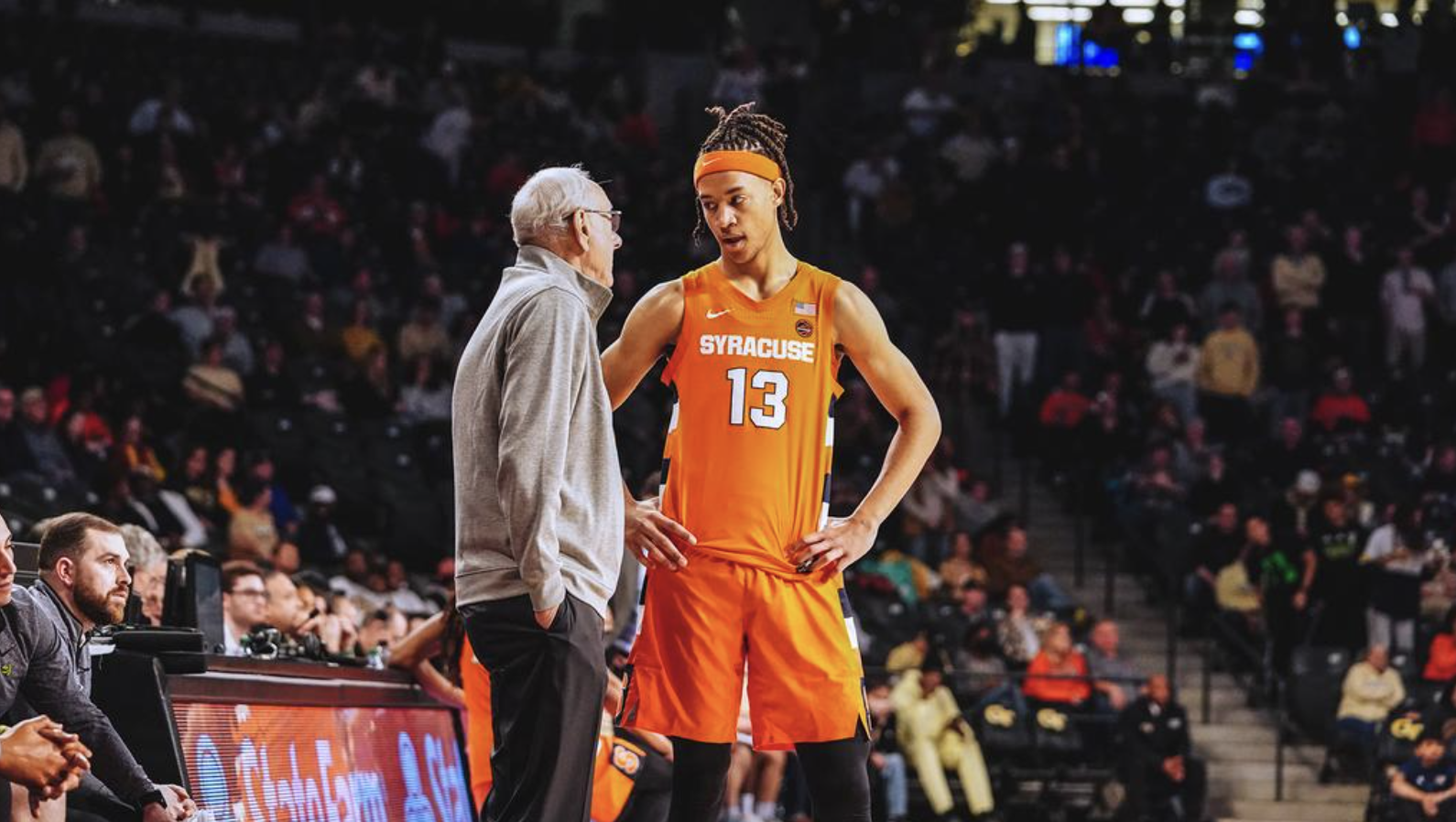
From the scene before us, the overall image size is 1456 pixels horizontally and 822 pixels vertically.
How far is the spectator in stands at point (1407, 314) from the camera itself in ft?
69.6

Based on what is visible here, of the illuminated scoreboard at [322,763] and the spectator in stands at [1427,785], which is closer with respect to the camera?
the illuminated scoreboard at [322,763]

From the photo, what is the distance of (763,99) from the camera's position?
77.0 ft

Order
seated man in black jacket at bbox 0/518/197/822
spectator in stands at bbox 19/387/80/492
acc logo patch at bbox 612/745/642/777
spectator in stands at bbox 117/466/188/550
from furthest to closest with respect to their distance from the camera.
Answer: spectator in stands at bbox 19/387/80/492 → spectator in stands at bbox 117/466/188/550 → acc logo patch at bbox 612/745/642/777 → seated man in black jacket at bbox 0/518/197/822

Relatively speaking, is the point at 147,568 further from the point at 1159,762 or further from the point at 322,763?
the point at 1159,762

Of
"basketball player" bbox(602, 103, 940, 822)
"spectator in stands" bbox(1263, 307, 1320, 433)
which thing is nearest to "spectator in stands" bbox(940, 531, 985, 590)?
"spectator in stands" bbox(1263, 307, 1320, 433)

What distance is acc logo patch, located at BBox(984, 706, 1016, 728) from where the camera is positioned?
15.5 meters

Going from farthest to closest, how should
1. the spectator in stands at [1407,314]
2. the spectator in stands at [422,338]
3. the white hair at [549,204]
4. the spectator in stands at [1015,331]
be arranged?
the spectator in stands at [1407,314] < the spectator in stands at [1015,331] < the spectator in stands at [422,338] < the white hair at [549,204]

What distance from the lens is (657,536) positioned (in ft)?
18.5

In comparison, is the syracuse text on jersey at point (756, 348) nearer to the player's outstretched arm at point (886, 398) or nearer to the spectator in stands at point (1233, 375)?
the player's outstretched arm at point (886, 398)

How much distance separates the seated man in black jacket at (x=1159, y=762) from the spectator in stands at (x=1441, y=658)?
2086 millimetres

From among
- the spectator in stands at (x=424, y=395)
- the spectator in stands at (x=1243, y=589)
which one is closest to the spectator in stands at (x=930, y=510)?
the spectator in stands at (x=1243, y=589)

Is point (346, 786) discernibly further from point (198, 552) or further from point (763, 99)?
point (763, 99)

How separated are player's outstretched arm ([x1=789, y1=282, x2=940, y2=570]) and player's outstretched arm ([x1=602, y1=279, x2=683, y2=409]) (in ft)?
1.46

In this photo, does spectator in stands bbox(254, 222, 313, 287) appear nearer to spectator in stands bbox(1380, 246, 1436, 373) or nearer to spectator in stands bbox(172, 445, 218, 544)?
spectator in stands bbox(172, 445, 218, 544)
